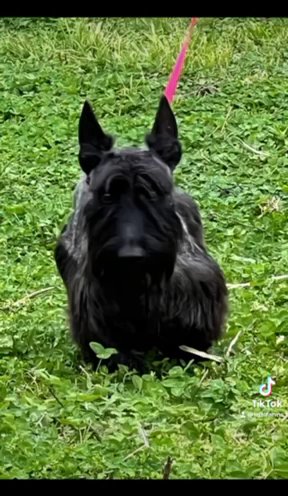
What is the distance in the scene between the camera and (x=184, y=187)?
845cm

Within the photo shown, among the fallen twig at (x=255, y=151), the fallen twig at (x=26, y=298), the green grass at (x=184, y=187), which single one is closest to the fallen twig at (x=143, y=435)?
the green grass at (x=184, y=187)

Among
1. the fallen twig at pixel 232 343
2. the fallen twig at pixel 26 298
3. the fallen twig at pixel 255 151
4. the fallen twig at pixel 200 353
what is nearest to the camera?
the fallen twig at pixel 200 353

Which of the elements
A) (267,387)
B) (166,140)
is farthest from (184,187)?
(267,387)

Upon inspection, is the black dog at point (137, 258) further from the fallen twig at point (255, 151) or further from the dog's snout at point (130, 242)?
the fallen twig at point (255, 151)

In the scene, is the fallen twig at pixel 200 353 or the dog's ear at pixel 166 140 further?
the fallen twig at pixel 200 353

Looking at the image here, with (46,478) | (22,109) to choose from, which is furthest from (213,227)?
(46,478)

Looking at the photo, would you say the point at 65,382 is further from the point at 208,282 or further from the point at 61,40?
the point at 61,40

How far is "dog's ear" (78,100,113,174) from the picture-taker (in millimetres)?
5363

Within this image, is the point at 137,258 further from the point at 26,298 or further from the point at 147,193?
the point at 26,298

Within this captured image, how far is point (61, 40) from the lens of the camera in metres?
9.94

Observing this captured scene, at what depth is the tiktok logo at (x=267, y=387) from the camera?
17.2ft

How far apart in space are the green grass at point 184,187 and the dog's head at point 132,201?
47 centimetres
